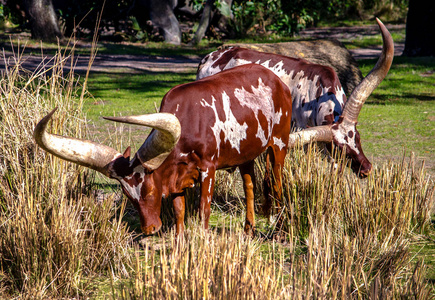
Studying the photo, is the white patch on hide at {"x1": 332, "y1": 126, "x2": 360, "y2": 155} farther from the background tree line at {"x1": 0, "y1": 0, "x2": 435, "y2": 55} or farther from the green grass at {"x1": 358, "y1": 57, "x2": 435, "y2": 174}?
the background tree line at {"x1": 0, "y1": 0, "x2": 435, "y2": 55}

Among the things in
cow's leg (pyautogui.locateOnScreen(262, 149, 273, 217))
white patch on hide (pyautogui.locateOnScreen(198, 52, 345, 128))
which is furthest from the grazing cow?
white patch on hide (pyautogui.locateOnScreen(198, 52, 345, 128))

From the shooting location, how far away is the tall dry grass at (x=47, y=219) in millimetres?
3848

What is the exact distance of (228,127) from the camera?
14.1 feet

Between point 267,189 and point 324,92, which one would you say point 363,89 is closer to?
point 324,92

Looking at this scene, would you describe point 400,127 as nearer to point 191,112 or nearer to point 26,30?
point 191,112

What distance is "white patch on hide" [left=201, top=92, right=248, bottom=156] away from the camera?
420cm

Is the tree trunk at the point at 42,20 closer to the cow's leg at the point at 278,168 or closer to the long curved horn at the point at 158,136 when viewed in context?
the cow's leg at the point at 278,168

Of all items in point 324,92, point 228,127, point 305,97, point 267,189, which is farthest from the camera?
point 305,97

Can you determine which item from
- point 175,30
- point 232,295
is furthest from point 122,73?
point 232,295

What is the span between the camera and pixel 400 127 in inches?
369

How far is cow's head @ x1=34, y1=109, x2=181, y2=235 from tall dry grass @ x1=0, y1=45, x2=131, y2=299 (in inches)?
12.3

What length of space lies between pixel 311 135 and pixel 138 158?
2.25 metres

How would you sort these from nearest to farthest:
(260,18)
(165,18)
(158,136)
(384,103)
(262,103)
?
1. (158,136)
2. (262,103)
3. (384,103)
4. (165,18)
5. (260,18)

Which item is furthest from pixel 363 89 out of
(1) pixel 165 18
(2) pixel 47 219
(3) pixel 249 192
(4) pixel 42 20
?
(1) pixel 165 18
